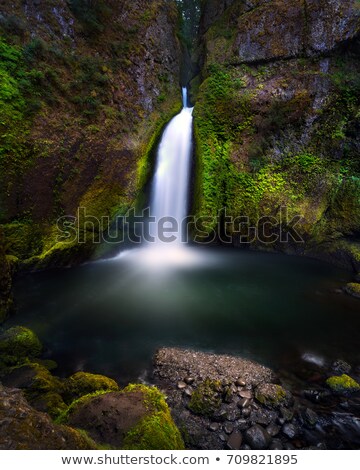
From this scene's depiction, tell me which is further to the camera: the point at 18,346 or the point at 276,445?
the point at 18,346

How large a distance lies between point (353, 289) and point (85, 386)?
7324mm

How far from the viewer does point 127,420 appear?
2.76 metres

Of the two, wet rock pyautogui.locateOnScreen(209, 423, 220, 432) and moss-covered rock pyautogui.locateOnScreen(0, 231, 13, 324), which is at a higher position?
moss-covered rock pyautogui.locateOnScreen(0, 231, 13, 324)

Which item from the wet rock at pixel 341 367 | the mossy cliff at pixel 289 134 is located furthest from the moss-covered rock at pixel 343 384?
the mossy cliff at pixel 289 134

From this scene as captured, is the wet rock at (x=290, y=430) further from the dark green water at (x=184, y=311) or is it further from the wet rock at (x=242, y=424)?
the dark green water at (x=184, y=311)

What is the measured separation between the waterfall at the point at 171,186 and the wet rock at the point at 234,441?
8.53 m

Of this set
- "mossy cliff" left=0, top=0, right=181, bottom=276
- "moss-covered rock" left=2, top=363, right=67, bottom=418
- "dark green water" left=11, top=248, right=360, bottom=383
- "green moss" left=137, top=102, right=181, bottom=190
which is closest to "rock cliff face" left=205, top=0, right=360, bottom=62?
"green moss" left=137, top=102, right=181, bottom=190

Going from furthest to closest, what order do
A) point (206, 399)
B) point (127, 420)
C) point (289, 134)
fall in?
1. point (289, 134)
2. point (206, 399)
3. point (127, 420)

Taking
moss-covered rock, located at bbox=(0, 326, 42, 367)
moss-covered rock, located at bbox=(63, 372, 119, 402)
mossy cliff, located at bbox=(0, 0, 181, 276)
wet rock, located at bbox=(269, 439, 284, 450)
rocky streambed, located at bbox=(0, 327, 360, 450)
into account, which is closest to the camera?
rocky streambed, located at bbox=(0, 327, 360, 450)

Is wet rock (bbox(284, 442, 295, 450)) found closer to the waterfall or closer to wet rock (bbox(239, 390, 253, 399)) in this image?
wet rock (bbox(239, 390, 253, 399))

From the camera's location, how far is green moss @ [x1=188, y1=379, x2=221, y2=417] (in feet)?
13.1

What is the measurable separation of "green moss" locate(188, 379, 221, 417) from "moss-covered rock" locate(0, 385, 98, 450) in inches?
82.3

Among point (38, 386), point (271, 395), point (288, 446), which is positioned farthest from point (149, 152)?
point (288, 446)

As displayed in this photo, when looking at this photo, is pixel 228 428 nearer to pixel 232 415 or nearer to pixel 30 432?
pixel 232 415
